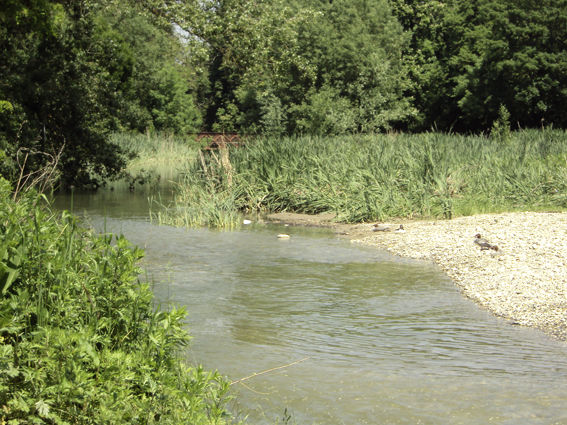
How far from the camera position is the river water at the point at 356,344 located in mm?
4461

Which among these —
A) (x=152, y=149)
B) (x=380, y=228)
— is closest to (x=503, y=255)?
(x=380, y=228)

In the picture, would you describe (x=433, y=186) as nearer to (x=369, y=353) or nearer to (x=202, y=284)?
(x=202, y=284)

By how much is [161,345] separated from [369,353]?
2.45 meters

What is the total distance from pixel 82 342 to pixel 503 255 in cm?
733

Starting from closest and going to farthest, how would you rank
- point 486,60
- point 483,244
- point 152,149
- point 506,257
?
point 506,257
point 483,244
point 152,149
point 486,60

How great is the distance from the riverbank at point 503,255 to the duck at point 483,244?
0.26ft

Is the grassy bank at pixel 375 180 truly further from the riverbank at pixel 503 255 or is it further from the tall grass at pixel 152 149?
the tall grass at pixel 152 149

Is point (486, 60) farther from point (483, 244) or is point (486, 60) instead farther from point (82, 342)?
point (82, 342)

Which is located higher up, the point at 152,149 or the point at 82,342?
the point at 152,149

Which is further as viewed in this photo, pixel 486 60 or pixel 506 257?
pixel 486 60

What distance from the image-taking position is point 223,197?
15375 millimetres

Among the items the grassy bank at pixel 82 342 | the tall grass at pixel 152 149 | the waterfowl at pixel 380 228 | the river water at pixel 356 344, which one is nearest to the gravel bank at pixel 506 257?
the waterfowl at pixel 380 228

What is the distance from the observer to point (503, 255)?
372 inches

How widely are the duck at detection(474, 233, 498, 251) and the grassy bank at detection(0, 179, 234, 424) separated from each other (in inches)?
275
